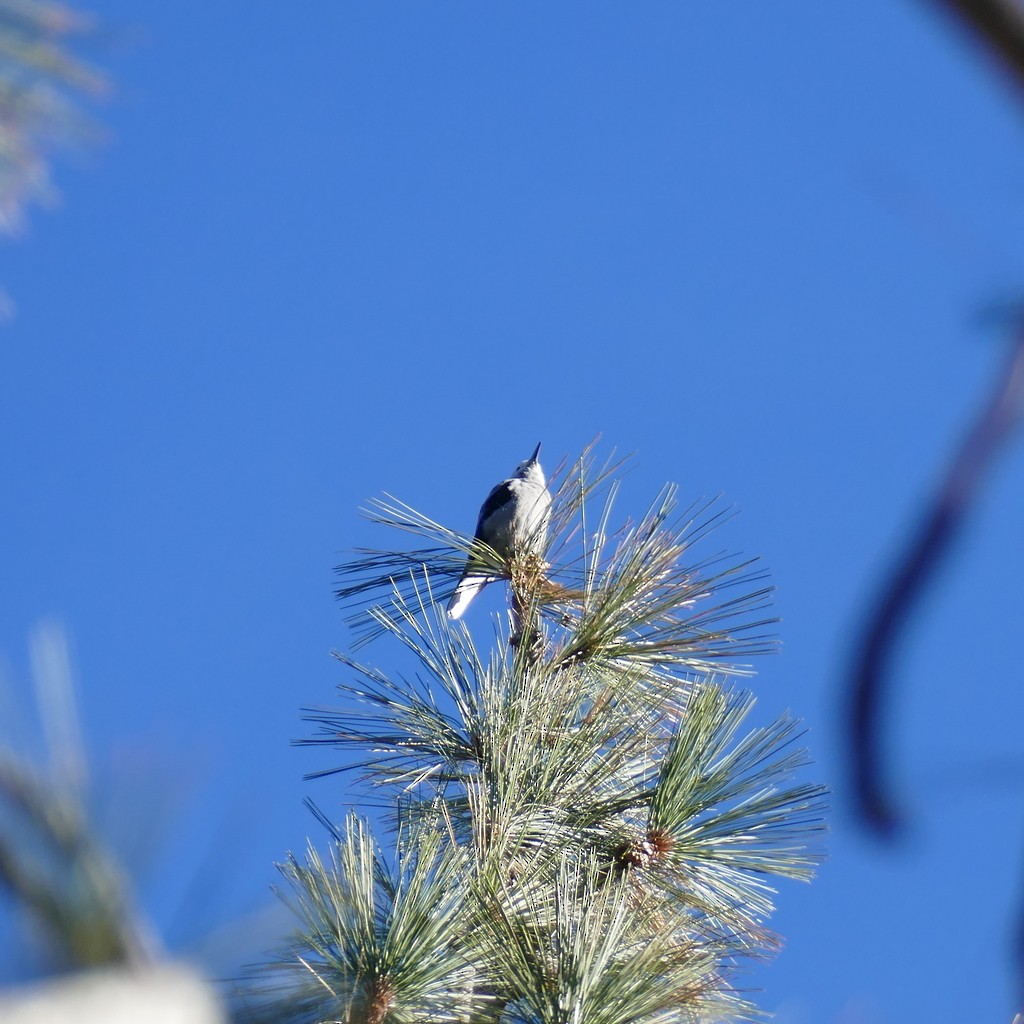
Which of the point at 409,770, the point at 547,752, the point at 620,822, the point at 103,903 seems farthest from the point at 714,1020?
the point at 103,903

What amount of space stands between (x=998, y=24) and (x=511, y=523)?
13.7 feet

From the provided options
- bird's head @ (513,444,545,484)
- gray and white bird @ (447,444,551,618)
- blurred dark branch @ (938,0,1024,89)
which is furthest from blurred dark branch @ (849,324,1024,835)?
bird's head @ (513,444,545,484)

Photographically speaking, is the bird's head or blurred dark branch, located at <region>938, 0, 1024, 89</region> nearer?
blurred dark branch, located at <region>938, 0, 1024, 89</region>

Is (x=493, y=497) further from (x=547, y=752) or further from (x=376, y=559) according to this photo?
(x=547, y=752)

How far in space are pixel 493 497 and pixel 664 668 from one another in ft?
8.85

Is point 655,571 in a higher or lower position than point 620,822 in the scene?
higher

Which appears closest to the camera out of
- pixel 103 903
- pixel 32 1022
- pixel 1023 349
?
pixel 1023 349

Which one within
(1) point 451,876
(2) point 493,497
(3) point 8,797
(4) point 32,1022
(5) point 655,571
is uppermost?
(2) point 493,497

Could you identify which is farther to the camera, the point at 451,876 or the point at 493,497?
the point at 493,497

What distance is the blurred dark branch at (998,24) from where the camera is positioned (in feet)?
2.14

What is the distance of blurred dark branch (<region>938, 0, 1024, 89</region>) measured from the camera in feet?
2.14

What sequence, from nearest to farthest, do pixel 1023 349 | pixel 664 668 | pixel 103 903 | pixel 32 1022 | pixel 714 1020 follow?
pixel 1023 349 < pixel 32 1022 < pixel 103 903 < pixel 714 1020 < pixel 664 668

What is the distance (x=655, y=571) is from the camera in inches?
133

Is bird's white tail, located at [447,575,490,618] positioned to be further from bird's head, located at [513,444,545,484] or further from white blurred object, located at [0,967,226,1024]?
white blurred object, located at [0,967,226,1024]
